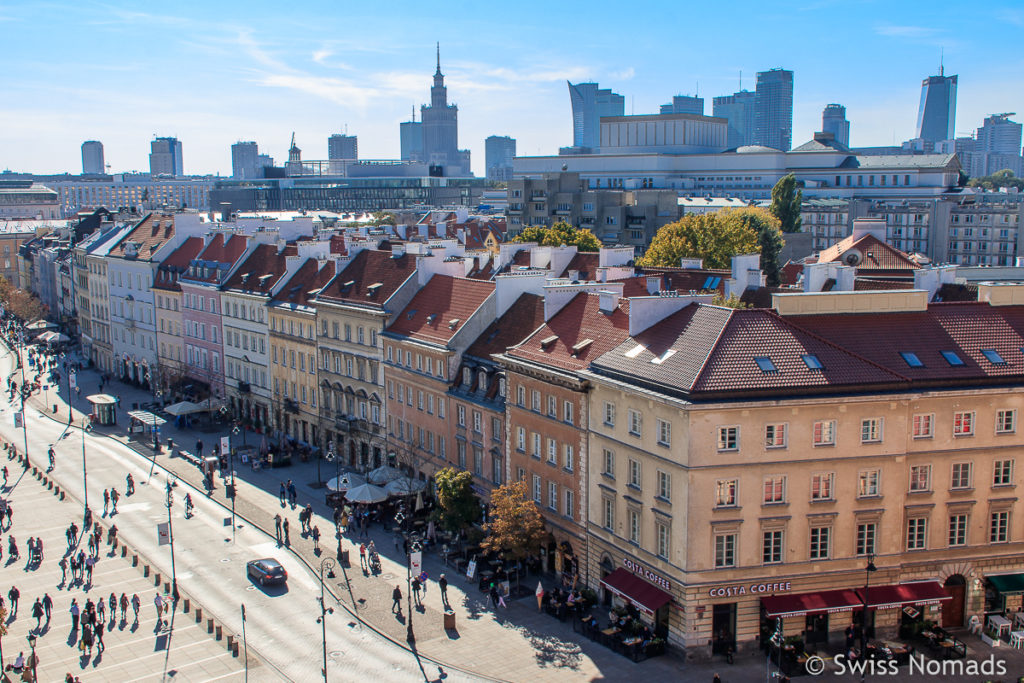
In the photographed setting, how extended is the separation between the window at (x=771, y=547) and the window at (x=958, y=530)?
8.78 meters

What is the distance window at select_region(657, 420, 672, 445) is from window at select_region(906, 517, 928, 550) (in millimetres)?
12253

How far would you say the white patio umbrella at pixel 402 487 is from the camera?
69.4 metres

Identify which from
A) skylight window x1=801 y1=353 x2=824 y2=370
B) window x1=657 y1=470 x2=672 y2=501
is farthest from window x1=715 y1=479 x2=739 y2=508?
skylight window x1=801 y1=353 x2=824 y2=370

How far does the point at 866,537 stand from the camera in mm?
49375

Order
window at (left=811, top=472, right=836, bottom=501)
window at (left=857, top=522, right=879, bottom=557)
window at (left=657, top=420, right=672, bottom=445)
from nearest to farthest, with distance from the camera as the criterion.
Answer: window at (left=657, top=420, right=672, bottom=445), window at (left=811, top=472, right=836, bottom=501), window at (left=857, top=522, right=879, bottom=557)

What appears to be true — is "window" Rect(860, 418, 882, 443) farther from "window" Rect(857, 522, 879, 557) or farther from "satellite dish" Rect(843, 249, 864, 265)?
"satellite dish" Rect(843, 249, 864, 265)

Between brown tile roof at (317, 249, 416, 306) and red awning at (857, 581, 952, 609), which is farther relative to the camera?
brown tile roof at (317, 249, 416, 306)

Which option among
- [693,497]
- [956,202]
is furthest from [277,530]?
[956,202]

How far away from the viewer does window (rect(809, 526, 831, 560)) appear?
48688mm

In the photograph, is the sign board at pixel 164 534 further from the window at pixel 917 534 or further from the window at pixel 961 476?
the window at pixel 961 476

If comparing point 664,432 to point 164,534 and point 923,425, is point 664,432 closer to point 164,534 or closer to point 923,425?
point 923,425

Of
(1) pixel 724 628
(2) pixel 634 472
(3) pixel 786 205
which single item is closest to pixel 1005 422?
(1) pixel 724 628

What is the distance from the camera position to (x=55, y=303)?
177 m

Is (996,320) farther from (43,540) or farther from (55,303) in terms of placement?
(55,303)
